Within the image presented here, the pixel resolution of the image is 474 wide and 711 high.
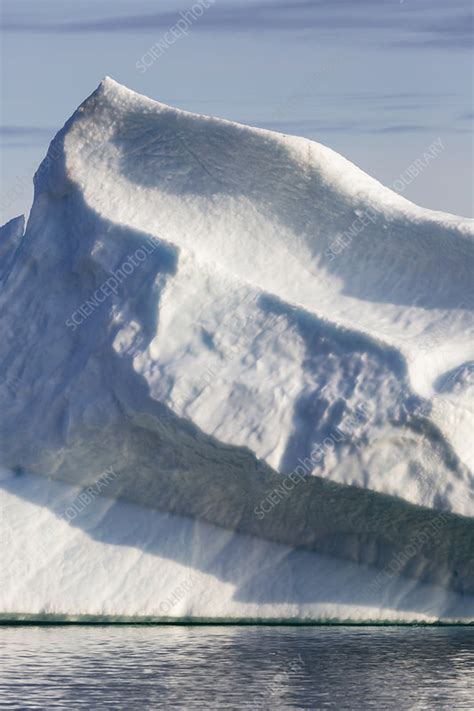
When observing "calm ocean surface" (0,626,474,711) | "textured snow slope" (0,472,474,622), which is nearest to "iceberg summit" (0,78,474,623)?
"textured snow slope" (0,472,474,622)

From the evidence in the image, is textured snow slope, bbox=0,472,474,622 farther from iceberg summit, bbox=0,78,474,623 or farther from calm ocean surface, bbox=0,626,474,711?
calm ocean surface, bbox=0,626,474,711

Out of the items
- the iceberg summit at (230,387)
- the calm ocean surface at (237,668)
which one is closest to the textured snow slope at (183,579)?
the iceberg summit at (230,387)

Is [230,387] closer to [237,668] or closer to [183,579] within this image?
[183,579]

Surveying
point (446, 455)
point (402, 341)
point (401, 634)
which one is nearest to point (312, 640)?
point (401, 634)

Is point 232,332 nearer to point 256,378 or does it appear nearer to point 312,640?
point 256,378

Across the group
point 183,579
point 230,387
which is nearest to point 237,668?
point 183,579

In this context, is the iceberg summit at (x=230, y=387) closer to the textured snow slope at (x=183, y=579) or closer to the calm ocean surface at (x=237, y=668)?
the textured snow slope at (x=183, y=579)
